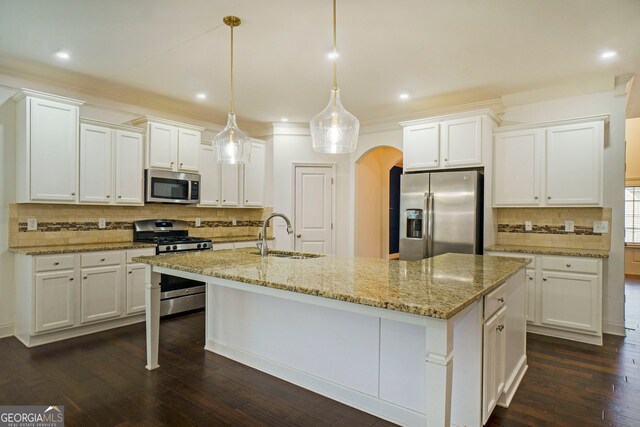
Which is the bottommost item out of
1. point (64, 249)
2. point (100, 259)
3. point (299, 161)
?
point (100, 259)

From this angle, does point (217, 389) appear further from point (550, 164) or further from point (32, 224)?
point (550, 164)

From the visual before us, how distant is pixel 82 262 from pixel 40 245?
0.59 meters

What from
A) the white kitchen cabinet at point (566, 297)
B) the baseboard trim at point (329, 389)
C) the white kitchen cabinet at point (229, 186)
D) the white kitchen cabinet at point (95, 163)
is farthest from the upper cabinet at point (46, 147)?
the white kitchen cabinet at point (566, 297)

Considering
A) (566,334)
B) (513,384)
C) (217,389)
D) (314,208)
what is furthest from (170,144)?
(566,334)

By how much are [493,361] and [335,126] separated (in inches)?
66.0

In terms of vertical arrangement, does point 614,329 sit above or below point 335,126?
below

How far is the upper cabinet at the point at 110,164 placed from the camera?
12.6ft

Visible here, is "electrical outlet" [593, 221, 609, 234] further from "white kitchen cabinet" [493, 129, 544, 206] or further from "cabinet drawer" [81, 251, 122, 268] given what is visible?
"cabinet drawer" [81, 251, 122, 268]

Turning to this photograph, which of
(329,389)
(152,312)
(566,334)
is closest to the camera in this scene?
(329,389)

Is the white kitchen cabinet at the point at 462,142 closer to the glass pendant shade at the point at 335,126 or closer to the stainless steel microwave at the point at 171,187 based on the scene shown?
the glass pendant shade at the point at 335,126

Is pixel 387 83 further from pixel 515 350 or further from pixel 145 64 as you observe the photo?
pixel 515 350

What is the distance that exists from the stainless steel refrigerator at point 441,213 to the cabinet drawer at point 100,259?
10.6 feet

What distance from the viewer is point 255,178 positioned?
5.64m

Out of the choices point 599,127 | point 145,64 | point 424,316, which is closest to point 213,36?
point 145,64
